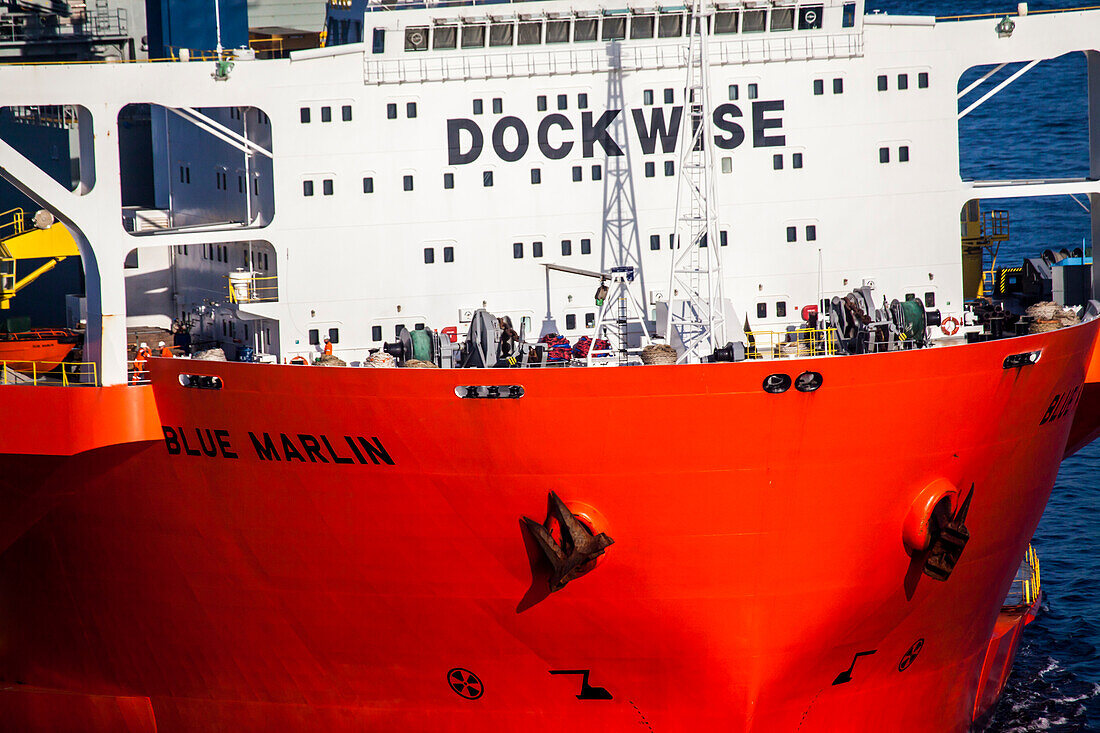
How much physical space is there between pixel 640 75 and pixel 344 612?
29.5 ft

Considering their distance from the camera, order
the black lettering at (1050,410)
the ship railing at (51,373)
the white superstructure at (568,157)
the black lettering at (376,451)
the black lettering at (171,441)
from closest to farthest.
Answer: the black lettering at (376,451) → the black lettering at (171,441) → the black lettering at (1050,410) → the ship railing at (51,373) → the white superstructure at (568,157)

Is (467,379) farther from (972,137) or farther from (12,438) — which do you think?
(972,137)

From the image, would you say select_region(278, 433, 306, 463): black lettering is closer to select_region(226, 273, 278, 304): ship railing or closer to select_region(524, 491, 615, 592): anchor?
select_region(524, 491, 615, 592): anchor

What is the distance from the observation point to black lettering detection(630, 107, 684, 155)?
17766 millimetres

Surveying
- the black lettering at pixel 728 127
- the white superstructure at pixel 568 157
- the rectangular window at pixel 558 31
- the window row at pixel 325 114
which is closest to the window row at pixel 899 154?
the white superstructure at pixel 568 157

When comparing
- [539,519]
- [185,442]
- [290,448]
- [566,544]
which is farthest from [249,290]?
[566,544]

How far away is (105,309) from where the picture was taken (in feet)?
53.7

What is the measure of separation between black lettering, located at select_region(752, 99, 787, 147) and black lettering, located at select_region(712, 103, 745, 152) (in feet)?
0.72

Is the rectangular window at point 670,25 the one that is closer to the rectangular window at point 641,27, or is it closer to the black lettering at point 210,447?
the rectangular window at point 641,27

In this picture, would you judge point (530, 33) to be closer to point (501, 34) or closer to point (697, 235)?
point (501, 34)

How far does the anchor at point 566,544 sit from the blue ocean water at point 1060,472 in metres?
10.4

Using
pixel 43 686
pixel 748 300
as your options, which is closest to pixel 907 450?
pixel 748 300

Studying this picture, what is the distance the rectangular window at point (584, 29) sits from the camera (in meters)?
17.9

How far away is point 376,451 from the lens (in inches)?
543
